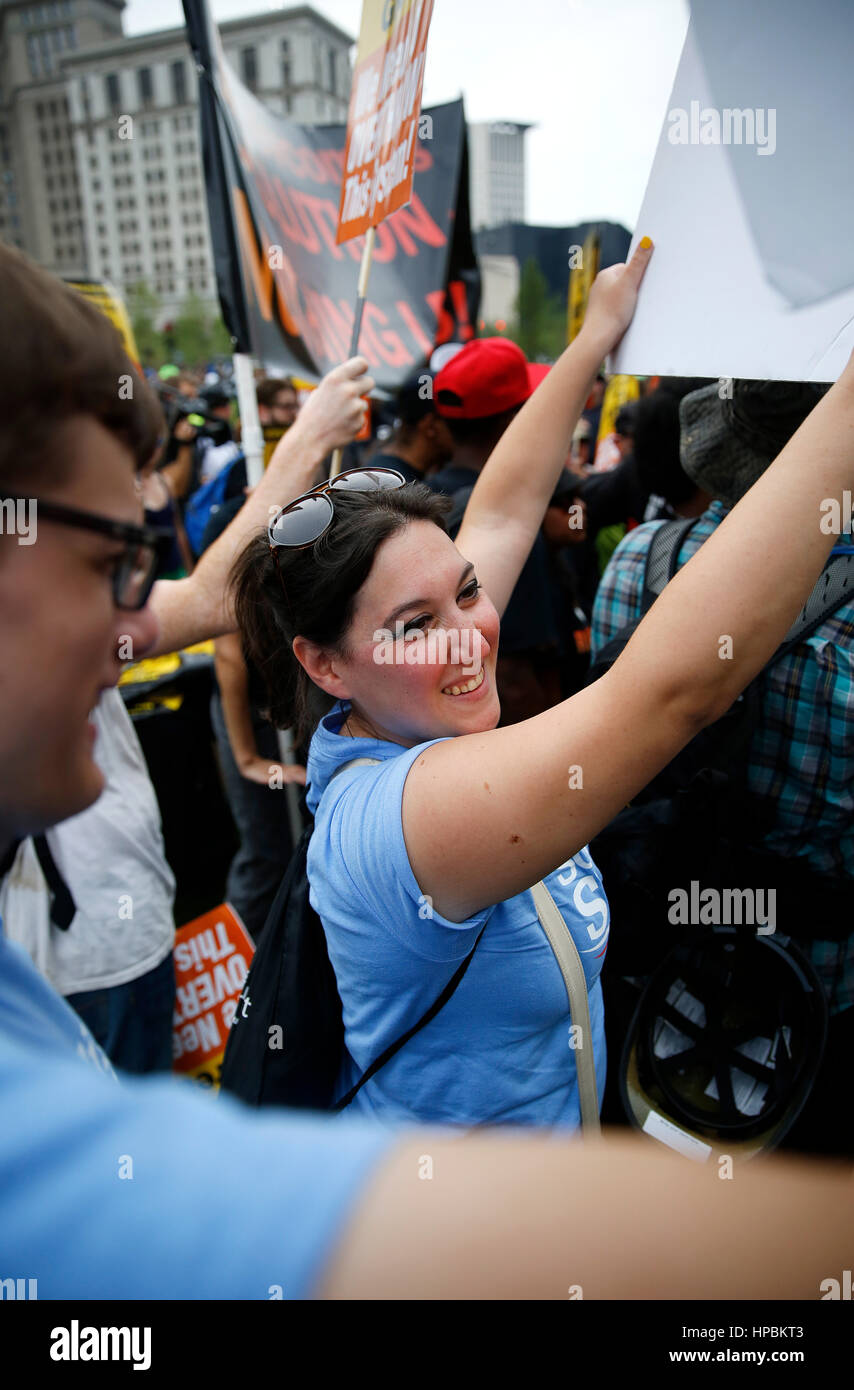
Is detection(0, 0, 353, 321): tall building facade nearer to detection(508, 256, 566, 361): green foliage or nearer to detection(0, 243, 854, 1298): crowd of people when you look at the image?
detection(508, 256, 566, 361): green foliage

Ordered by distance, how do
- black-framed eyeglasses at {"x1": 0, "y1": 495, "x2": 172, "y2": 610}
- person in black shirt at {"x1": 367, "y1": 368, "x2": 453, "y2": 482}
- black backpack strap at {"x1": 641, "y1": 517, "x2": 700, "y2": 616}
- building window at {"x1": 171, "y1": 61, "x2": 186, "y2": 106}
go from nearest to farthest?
black-framed eyeglasses at {"x1": 0, "y1": 495, "x2": 172, "y2": 610}, black backpack strap at {"x1": 641, "y1": 517, "x2": 700, "y2": 616}, person in black shirt at {"x1": 367, "y1": 368, "x2": 453, "y2": 482}, building window at {"x1": 171, "y1": 61, "x2": 186, "y2": 106}

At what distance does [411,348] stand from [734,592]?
3.10m

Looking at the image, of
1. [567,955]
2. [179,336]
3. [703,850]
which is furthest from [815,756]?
[179,336]

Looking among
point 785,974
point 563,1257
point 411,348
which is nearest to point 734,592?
point 563,1257

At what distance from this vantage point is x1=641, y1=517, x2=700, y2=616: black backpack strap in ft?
5.73

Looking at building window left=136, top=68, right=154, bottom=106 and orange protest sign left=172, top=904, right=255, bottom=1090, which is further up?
building window left=136, top=68, right=154, bottom=106

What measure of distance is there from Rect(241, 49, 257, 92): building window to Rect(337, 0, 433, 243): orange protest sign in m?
98.2

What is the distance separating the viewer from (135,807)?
87.5 inches

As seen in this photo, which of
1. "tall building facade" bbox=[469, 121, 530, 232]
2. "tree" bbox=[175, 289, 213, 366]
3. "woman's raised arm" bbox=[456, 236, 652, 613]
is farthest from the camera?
"tall building facade" bbox=[469, 121, 530, 232]

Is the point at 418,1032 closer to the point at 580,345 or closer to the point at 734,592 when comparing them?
the point at 734,592

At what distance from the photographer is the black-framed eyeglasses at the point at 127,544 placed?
668 millimetres

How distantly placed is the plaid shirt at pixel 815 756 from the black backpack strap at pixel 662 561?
0.07ft

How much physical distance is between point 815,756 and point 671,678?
0.79m

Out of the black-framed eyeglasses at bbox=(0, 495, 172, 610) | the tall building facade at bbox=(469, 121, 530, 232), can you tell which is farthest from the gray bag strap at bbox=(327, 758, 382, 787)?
the tall building facade at bbox=(469, 121, 530, 232)
